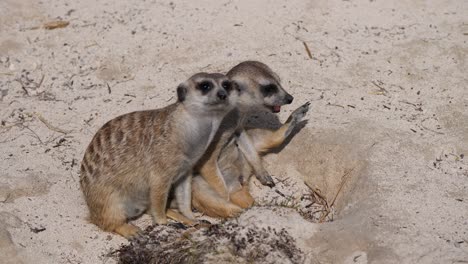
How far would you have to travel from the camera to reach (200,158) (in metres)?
3.66

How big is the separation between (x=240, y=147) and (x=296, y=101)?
533 millimetres

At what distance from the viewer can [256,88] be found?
11.8ft

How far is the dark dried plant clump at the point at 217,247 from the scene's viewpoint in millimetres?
3018

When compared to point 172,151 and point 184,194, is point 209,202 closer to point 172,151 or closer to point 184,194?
point 184,194

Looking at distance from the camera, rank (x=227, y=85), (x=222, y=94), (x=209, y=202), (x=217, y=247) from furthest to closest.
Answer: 1. (x=209, y=202)
2. (x=227, y=85)
3. (x=222, y=94)
4. (x=217, y=247)

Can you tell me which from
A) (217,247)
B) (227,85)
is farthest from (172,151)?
(217,247)

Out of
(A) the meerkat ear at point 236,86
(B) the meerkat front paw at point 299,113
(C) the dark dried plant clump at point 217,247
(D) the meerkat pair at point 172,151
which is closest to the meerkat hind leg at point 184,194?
(D) the meerkat pair at point 172,151

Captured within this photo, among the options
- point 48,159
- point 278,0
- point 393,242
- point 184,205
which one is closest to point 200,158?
point 184,205

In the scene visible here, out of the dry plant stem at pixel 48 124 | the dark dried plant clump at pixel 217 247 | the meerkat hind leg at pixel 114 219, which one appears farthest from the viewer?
the dry plant stem at pixel 48 124

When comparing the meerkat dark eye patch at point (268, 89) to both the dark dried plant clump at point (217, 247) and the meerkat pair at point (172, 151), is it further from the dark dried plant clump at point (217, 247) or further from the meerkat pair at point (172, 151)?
the dark dried plant clump at point (217, 247)

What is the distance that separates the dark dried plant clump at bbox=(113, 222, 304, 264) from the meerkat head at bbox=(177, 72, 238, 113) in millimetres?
561

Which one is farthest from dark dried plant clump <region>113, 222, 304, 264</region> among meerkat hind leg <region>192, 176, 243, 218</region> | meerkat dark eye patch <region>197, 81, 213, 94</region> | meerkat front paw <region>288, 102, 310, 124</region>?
meerkat front paw <region>288, 102, 310, 124</region>

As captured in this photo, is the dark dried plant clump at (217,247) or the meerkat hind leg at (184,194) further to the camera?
the meerkat hind leg at (184,194)

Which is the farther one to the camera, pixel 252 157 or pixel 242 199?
pixel 252 157
